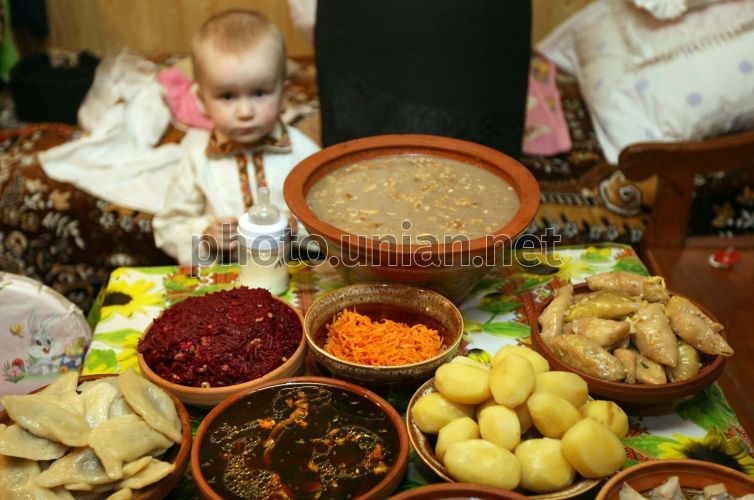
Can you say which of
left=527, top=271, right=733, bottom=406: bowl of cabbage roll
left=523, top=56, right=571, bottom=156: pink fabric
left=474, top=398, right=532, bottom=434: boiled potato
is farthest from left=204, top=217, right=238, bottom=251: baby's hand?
left=523, top=56, right=571, bottom=156: pink fabric

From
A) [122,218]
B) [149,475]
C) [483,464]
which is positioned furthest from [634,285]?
[122,218]

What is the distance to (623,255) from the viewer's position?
5.57 feet

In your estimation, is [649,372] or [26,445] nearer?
[26,445]

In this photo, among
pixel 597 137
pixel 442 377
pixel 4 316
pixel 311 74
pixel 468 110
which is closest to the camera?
pixel 442 377

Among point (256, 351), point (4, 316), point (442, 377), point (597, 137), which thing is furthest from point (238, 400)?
point (597, 137)

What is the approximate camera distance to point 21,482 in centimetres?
98

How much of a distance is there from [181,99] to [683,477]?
94.1 inches

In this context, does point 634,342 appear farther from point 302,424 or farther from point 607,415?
point 302,424

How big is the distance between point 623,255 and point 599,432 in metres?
0.78

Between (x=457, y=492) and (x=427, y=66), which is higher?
(x=427, y=66)

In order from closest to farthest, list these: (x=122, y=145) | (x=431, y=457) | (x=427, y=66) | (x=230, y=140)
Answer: (x=431, y=457), (x=230, y=140), (x=427, y=66), (x=122, y=145)

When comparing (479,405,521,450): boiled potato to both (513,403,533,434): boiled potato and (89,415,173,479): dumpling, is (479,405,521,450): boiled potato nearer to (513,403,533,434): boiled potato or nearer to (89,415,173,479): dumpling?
(513,403,533,434): boiled potato

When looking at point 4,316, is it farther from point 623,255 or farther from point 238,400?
point 623,255

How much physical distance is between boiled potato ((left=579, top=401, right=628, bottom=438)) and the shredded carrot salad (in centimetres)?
27
